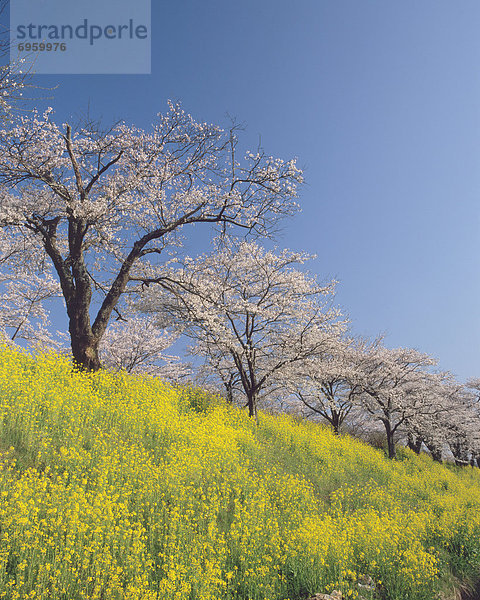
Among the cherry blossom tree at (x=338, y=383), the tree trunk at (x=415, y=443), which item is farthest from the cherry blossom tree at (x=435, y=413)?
the cherry blossom tree at (x=338, y=383)

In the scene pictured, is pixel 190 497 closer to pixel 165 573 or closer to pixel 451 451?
pixel 165 573

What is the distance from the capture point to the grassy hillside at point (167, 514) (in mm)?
4609

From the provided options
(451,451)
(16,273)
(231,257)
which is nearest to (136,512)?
(231,257)

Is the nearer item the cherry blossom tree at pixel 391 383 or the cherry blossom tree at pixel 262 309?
the cherry blossom tree at pixel 262 309

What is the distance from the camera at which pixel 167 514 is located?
19.9 feet

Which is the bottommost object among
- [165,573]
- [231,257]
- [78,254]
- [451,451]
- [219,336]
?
[451,451]

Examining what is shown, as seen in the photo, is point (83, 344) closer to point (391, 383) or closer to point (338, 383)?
point (338, 383)

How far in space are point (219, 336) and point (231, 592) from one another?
972 centimetres

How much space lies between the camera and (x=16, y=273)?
20.1 meters

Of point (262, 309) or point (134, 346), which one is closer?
point (262, 309)

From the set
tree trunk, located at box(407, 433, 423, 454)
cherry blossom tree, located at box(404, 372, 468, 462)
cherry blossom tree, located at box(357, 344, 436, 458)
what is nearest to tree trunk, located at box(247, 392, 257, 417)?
cherry blossom tree, located at box(357, 344, 436, 458)

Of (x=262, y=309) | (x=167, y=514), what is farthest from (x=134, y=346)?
(x=167, y=514)

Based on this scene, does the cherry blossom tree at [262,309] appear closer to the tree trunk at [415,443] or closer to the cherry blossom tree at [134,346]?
the cherry blossom tree at [134,346]

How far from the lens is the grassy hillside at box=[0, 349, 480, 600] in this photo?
461 cm
